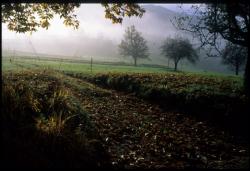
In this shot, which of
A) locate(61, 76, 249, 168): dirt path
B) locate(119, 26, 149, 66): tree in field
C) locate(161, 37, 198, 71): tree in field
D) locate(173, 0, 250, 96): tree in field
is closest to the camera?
locate(61, 76, 249, 168): dirt path

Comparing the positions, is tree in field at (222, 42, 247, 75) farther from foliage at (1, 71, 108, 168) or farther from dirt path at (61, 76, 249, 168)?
foliage at (1, 71, 108, 168)

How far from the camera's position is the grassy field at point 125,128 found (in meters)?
7.18

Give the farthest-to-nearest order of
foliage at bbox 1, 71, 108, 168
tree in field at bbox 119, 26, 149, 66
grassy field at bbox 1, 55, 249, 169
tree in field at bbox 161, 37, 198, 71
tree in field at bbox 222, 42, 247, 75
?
tree in field at bbox 119, 26, 149, 66, tree in field at bbox 161, 37, 198, 71, tree in field at bbox 222, 42, 247, 75, grassy field at bbox 1, 55, 249, 169, foliage at bbox 1, 71, 108, 168

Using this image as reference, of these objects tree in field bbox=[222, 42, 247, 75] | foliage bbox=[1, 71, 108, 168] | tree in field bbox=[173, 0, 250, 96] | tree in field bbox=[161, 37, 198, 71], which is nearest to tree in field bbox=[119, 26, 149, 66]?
tree in field bbox=[161, 37, 198, 71]

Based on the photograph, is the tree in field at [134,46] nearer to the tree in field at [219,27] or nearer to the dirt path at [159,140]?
the tree in field at [219,27]

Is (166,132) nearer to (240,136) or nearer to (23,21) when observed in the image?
(240,136)

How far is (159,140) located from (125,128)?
157 centimetres

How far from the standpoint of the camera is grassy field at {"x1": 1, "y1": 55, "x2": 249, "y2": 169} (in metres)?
7.18

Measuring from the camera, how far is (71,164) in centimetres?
696

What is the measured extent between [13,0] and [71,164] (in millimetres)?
3499

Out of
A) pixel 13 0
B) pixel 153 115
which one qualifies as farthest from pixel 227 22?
pixel 13 0

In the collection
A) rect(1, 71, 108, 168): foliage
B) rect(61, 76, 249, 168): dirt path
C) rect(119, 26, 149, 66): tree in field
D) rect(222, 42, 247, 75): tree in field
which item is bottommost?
rect(61, 76, 249, 168): dirt path

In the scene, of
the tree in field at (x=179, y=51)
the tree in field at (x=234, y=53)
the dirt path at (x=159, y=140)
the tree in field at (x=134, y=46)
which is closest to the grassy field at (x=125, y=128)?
the dirt path at (x=159, y=140)

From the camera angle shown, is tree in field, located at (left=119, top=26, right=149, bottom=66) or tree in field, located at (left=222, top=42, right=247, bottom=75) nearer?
tree in field, located at (left=222, top=42, right=247, bottom=75)
